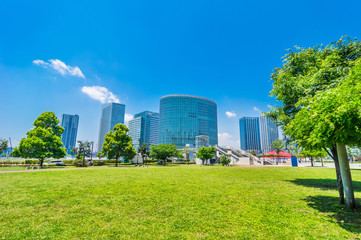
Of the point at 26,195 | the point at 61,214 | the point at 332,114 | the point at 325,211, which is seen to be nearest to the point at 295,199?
the point at 325,211

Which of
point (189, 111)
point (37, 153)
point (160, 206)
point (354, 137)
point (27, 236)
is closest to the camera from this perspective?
point (27, 236)

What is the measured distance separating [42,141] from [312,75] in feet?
135

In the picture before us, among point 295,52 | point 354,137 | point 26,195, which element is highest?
point 295,52

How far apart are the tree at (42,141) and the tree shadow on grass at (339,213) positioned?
40.2m

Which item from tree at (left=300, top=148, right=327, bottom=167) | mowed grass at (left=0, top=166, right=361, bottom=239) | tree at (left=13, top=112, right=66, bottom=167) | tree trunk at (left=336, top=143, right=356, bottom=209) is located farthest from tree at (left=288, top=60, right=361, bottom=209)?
tree at (left=13, top=112, right=66, bottom=167)

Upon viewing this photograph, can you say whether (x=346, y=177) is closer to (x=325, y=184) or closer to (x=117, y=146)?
(x=325, y=184)

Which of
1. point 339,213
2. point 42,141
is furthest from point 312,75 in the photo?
point 42,141

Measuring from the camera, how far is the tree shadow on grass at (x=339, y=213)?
5514mm

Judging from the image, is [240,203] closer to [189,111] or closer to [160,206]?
[160,206]

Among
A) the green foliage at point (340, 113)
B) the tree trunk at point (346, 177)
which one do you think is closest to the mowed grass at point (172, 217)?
the tree trunk at point (346, 177)

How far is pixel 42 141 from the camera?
103 feet

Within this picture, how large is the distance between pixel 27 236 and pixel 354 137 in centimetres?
1086

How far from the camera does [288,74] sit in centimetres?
1214

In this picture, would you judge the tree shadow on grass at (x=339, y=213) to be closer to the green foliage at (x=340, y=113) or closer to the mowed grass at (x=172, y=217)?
the mowed grass at (x=172, y=217)
